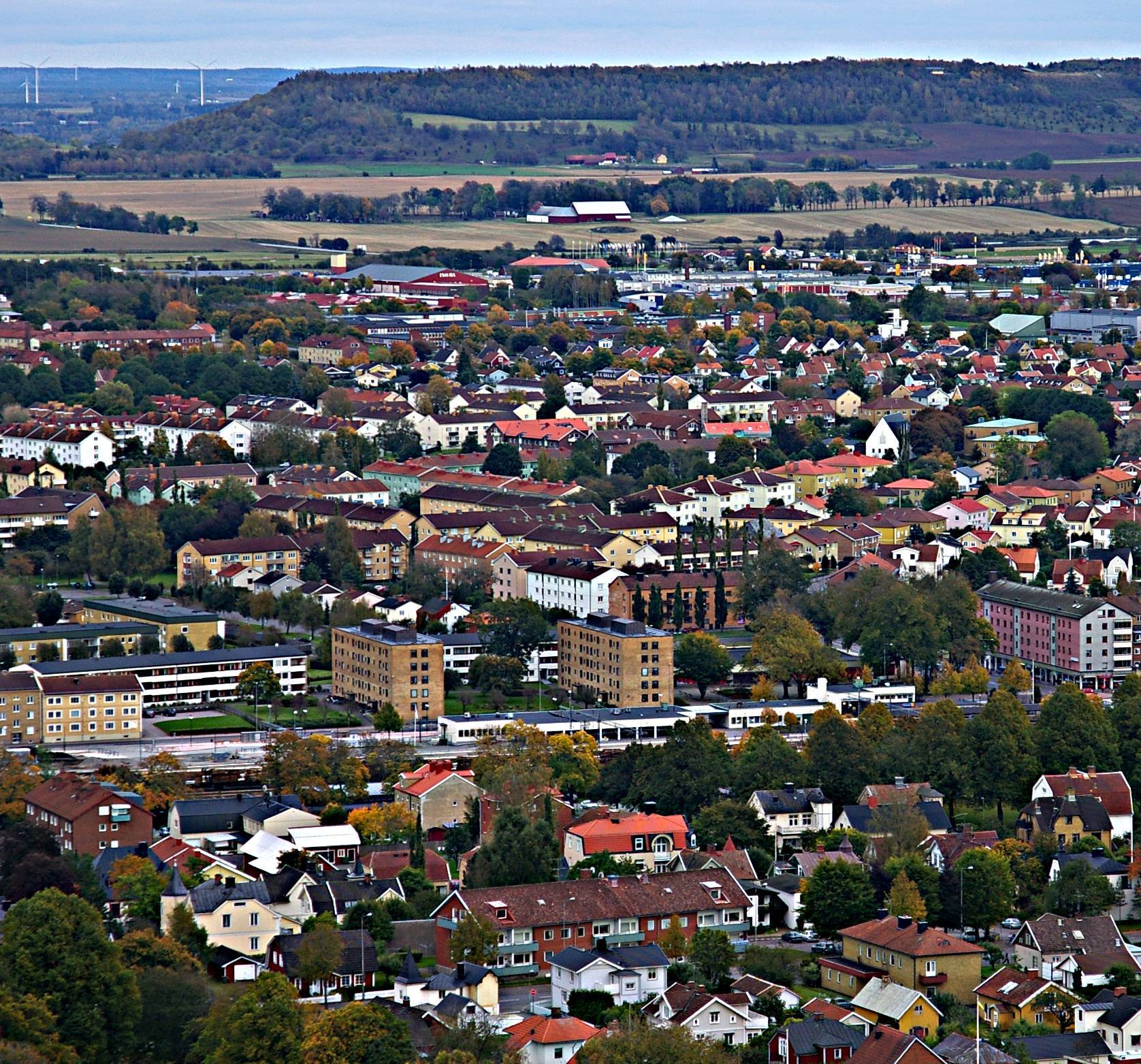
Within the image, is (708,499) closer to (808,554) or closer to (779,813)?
(808,554)

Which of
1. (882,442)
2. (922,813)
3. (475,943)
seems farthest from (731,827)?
(882,442)

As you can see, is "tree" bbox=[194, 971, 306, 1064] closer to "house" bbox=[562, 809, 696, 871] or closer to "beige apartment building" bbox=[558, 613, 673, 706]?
"house" bbox=[562, 809, 696, 871]

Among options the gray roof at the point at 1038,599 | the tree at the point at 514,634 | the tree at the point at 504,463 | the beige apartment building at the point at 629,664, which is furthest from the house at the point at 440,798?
the tree at the point at 504,463

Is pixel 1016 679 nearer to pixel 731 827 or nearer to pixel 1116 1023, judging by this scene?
pixel 731 827

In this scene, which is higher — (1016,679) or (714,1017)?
(714,1017)

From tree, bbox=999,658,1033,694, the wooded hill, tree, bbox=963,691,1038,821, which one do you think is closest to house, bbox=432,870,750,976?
tree, bbox=963,691,1038,821

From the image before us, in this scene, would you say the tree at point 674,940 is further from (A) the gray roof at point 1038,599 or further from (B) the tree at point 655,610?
(A) the gray roof at point 1038,599
